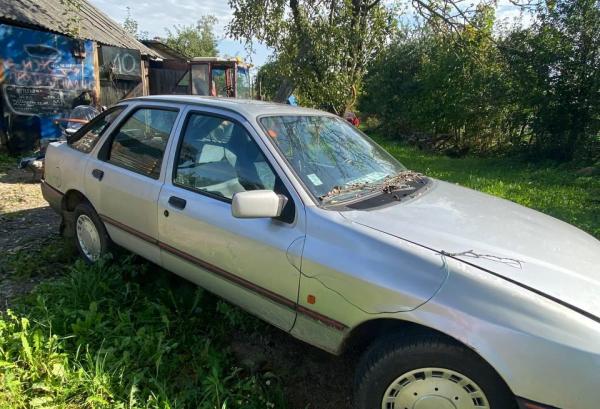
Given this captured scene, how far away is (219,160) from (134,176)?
0.80 metres

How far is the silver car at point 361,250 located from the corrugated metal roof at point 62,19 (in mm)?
7927

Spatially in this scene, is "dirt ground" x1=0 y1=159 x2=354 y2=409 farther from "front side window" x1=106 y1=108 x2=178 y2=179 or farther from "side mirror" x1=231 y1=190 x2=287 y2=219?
"front side window" x1=106 y1=108 x2=178 y2=179

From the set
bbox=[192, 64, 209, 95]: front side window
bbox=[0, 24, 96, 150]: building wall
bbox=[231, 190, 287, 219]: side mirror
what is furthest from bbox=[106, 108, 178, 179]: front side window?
bbox=[192, 64, 209, 95]: front side window

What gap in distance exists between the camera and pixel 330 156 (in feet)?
9.43

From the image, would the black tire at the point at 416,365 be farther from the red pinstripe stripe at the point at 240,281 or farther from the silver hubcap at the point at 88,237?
the silver hubcap at the point at 88,237

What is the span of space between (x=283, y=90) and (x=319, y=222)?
5994mm

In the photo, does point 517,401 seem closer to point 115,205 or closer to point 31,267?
point 115,205

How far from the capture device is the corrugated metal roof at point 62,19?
30.4 ft

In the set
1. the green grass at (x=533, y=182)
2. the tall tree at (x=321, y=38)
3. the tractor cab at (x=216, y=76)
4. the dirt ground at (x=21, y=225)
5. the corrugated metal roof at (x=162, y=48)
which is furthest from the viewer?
the corrugated metal roof at (x=162, y=48)

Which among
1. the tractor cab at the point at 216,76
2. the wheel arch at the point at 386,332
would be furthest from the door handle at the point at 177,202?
the tractor cab at the point at 216,76

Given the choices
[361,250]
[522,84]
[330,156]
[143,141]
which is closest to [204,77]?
[522,84]

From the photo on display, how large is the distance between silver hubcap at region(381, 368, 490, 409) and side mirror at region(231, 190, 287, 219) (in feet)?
3.40

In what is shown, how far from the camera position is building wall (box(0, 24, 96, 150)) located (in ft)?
30.0

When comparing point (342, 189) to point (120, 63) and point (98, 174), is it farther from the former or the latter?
point (120, 63)
